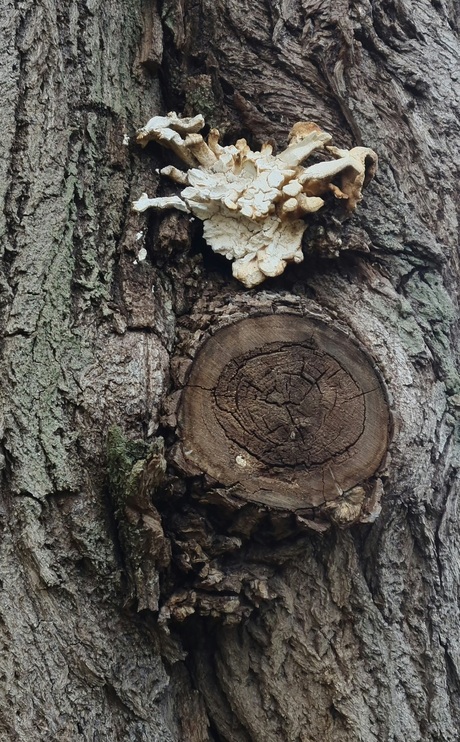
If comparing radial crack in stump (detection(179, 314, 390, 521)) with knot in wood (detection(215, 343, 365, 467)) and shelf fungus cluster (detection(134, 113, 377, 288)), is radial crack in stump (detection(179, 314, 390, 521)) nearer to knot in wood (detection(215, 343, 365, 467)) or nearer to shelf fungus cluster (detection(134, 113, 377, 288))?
knot in wood (detection(215, 343, 365, 467))

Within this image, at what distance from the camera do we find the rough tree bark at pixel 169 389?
185cm

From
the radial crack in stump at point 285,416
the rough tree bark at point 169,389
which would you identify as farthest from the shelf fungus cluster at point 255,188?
the radial crack in stump at point 285,416

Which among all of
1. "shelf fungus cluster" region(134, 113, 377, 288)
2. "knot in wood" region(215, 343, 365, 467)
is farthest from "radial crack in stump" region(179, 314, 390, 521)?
"shelf fungus cluster" region(134, 113, 377, 288)

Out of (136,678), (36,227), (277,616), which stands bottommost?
(136,678)

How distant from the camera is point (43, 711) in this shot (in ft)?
5.80

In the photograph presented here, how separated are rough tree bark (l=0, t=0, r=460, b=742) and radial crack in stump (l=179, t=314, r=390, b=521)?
0.08 m

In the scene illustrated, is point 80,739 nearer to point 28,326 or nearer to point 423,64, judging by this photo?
point 28,326

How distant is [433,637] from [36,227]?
1.67 m

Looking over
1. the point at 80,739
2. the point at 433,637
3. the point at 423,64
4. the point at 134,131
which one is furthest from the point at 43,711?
the point at 423,64

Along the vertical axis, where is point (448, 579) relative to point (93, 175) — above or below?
below

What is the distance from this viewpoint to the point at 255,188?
217 cm

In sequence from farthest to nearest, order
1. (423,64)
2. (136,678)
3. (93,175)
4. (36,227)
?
(423,64), (93,175), (36,227), (136,678)

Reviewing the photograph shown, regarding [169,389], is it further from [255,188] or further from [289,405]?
[255,188]

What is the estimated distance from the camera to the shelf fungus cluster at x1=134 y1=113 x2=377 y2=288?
2137 mm
